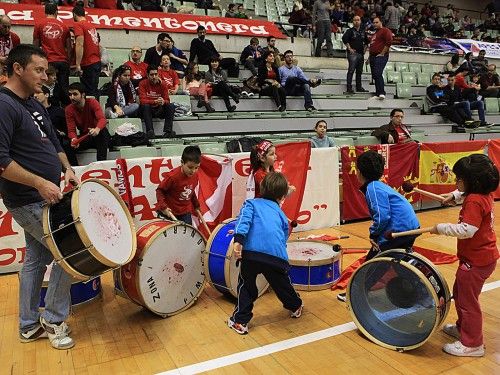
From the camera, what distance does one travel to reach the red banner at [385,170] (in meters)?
7.23

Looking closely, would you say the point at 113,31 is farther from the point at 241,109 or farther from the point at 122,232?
the point at 122,232

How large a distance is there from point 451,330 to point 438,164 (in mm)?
5076

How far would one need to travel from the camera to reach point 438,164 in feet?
26.4

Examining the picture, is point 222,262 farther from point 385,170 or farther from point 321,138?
point 321,138

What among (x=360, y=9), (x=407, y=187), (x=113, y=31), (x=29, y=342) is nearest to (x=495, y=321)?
(x=407, y=187)

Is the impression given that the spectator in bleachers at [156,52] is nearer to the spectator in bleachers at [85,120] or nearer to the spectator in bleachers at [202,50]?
the spectator in bleachers at [202,50]

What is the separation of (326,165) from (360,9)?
14227 millimetres

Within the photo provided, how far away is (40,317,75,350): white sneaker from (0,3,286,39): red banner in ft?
29.3

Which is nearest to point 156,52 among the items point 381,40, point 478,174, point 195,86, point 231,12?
point 195,86

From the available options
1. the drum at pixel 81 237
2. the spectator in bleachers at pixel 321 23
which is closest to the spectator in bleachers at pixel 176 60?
the spectator in bleachers at pixel 321 23

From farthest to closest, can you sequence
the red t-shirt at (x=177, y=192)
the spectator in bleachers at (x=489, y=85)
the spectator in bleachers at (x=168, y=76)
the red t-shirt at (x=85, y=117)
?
the spectator in bleachers at (x=489, y=85) → the spectator in bleachers at (x=168, y=76) → the red t-shirt at (x=85, y=117) → the red t-shirt at (x=177, y=192)

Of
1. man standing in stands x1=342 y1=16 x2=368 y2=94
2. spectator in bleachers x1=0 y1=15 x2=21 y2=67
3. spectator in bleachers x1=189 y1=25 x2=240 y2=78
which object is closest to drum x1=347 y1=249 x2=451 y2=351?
spectator in bleachers x1=0 y1=15 x2=21 y2=67

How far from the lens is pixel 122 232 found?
3553mm

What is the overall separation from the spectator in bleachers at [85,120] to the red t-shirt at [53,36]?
1.21m
